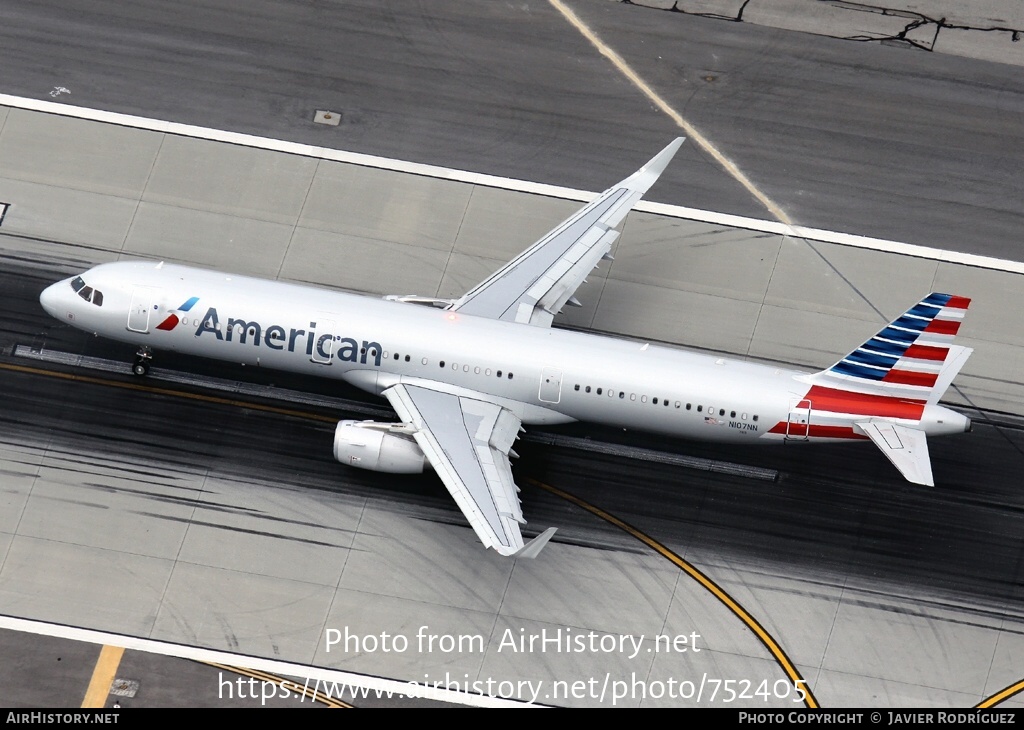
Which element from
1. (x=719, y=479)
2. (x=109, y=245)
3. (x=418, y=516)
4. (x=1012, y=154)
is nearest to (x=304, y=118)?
(x=109, y=245)

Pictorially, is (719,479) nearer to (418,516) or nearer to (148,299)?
(418,516)

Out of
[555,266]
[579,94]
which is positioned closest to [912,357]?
[555,266]

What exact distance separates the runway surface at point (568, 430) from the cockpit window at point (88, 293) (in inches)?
120

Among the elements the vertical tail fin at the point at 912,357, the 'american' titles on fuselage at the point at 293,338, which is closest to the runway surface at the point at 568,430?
the 'american' titles on fuselage at the point at 293,338

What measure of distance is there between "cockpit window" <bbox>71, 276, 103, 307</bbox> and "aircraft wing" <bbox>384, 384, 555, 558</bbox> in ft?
34.4

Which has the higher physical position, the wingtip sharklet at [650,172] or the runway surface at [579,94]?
the runway surface at [579,94]

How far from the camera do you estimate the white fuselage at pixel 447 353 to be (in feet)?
139

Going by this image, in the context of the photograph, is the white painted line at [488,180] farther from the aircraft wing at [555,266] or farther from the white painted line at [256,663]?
the white painted line at [256,663]

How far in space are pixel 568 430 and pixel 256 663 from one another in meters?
13.4

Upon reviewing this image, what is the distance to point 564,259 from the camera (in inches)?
1813

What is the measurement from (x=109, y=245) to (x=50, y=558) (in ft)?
41.4

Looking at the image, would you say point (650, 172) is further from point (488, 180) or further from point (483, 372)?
point (483, 372)

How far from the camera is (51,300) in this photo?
4453 centimetres

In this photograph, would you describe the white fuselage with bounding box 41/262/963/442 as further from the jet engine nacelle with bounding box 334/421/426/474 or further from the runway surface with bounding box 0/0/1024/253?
the runway surface with bounding box 0/0/1024/253
